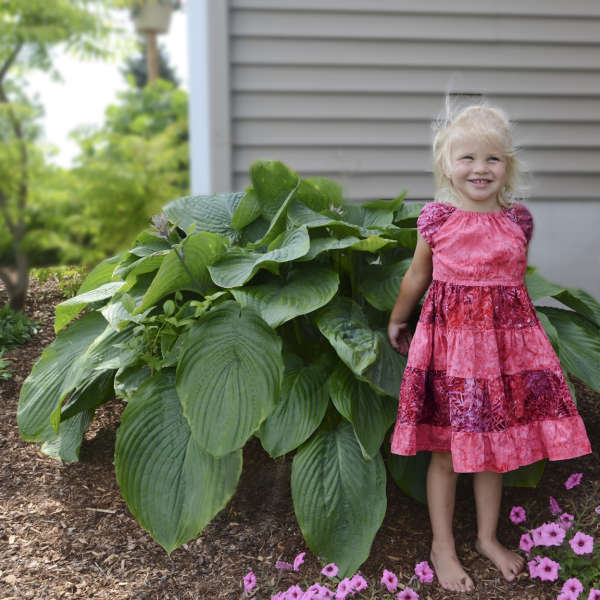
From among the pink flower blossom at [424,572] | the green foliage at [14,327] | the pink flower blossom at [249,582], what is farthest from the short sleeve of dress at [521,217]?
the green foliage at [14,327]

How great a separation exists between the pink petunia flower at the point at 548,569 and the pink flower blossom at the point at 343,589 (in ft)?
1.52

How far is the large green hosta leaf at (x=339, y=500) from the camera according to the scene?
5.38 ft

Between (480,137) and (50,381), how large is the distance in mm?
1405

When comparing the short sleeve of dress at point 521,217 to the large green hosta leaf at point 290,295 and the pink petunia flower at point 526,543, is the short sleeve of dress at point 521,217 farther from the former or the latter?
the pink petunia flower at point 526,543

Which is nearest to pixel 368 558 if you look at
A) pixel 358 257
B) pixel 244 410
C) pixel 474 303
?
pixel 244 410

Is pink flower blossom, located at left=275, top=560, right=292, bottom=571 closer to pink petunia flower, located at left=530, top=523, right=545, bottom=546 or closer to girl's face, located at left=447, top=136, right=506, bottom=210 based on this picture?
pink petunia flower, located at left=530, top=523, right=545, bottom=546

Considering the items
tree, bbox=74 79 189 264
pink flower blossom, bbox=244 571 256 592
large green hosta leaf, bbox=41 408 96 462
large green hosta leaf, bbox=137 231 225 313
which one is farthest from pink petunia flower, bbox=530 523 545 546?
tree, bbox=74 79 189 264

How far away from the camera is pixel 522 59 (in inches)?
149

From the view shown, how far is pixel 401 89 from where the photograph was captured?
3.76 m

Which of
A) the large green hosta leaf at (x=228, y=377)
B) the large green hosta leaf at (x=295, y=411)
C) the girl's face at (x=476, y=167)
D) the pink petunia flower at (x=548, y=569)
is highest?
the girl's face at (x=476, y=167)

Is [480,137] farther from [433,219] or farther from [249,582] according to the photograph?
[249,582]

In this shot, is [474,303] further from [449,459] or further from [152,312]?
[152,312]

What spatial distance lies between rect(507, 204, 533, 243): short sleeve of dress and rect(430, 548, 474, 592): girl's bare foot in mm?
828

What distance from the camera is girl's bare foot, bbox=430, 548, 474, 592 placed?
5.42 feet
